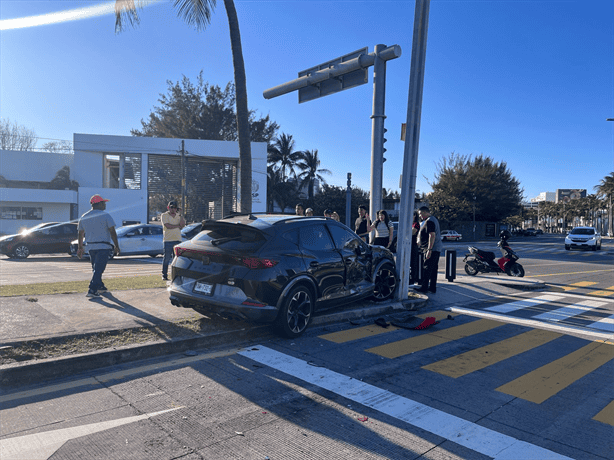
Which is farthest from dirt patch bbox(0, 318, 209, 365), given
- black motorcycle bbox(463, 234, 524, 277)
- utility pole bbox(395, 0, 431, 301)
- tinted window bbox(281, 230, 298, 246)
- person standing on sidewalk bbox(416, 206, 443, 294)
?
black motorcycle bbox(463, 234, 524, 277)

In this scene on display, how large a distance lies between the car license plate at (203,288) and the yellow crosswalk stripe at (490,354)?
9.24ft

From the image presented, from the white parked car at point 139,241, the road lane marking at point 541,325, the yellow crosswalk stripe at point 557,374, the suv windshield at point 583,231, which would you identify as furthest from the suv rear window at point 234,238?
the suv windshield at point 583,231

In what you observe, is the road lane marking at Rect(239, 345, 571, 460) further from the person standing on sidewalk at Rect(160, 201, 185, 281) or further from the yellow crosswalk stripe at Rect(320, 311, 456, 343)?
the person standing on sidewalk at Rect(160, 201, 185, 281)

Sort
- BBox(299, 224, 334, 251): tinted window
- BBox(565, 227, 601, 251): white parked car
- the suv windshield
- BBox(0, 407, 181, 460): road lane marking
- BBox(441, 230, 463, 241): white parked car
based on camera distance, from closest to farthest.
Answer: BBox(0, 407, 181, 460): road lane marking < BBox(299, 224, 334, 251): tinted window < BBox(565, 227, 601, 251): white parked car < the suv windshield < BBox(441, 230, 463, 241): white parked car

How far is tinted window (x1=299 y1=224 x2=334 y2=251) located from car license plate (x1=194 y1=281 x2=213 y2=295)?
1.44 meters

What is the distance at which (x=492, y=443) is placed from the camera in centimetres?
342

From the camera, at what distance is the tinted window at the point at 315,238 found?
21.5 feet

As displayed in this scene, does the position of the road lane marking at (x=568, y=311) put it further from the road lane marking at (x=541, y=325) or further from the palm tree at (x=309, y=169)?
the palm tree at (x=309, y=169)

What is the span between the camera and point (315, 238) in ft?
22.3

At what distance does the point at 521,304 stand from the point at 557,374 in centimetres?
481

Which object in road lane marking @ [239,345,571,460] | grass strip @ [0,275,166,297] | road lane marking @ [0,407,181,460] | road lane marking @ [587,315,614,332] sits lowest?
road lane marking @ [587,315,614,332]

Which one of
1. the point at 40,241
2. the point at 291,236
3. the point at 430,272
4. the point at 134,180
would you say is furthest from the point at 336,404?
the point at 134,180

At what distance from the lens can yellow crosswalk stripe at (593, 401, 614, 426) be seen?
153 inches

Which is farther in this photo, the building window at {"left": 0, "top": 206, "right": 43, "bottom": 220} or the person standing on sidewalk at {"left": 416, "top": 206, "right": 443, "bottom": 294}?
the building window at {"left": 0, "top": 206, "right": 43, "bottom": 220}
